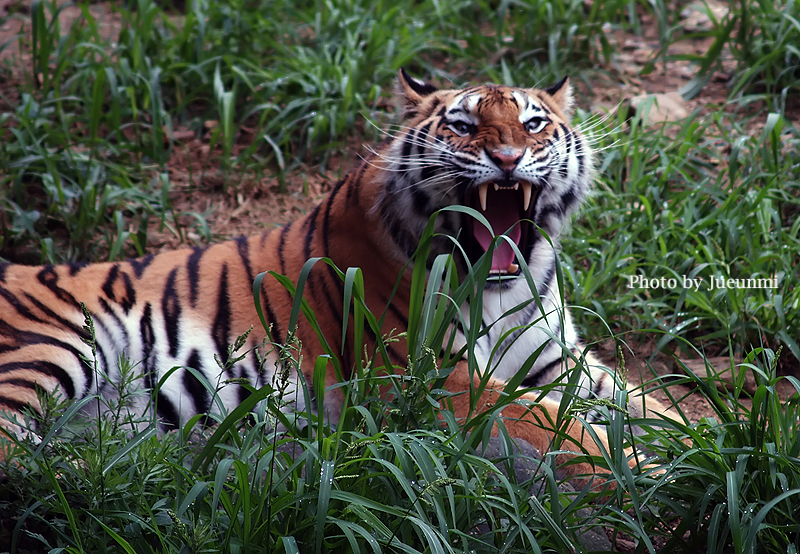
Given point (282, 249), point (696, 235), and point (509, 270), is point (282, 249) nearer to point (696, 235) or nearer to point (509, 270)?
point (509, 270)

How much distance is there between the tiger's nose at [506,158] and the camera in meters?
2.71

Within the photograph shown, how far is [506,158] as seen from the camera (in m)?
2.71

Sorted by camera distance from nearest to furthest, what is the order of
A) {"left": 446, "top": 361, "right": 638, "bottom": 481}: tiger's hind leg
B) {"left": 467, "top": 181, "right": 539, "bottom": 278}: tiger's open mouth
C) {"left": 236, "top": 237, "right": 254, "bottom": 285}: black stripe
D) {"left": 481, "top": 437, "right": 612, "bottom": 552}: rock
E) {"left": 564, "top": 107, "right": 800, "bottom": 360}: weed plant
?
{"left": 481, "top": 437, "right": 612, "bottom": 552}: rock
{"left": 446, "top": 361, "right": 638, "bottom": 481}: tiger's hind leg
{"left": 467, "top": 181, "right": 539, "bottom": 278}: tiger's open mouth
{"left": 236, "top": 237, "right": 254, "bottom": 285}: black stripe
{"left": 564, "top": 107, "right": 800, "bottom": 360}: weed plant

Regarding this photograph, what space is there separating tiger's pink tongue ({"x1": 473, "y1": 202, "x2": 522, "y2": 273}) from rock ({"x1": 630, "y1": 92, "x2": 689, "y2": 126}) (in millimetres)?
1852

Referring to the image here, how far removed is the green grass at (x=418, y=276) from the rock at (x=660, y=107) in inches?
3.4

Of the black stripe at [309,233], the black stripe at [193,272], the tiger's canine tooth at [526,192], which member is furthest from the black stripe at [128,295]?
the tiger's canine tooth at [526,192]

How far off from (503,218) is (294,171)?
6.81 ft

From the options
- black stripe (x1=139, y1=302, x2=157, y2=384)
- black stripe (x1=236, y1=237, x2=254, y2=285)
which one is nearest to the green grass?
black stripe (x1=139, y1=302, x2=157, y2=384)

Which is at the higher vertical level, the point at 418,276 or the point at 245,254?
the point at 418,276

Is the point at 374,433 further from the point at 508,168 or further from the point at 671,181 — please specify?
the point at 671,181

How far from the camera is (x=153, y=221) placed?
14.5ft

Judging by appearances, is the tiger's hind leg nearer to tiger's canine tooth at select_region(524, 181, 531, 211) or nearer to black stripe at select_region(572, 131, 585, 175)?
tiger's canine tooth at select_region(524, 181, 531, 211)

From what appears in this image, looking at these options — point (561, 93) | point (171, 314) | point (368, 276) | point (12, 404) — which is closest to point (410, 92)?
point (561, 93)

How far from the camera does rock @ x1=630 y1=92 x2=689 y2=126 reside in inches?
176
